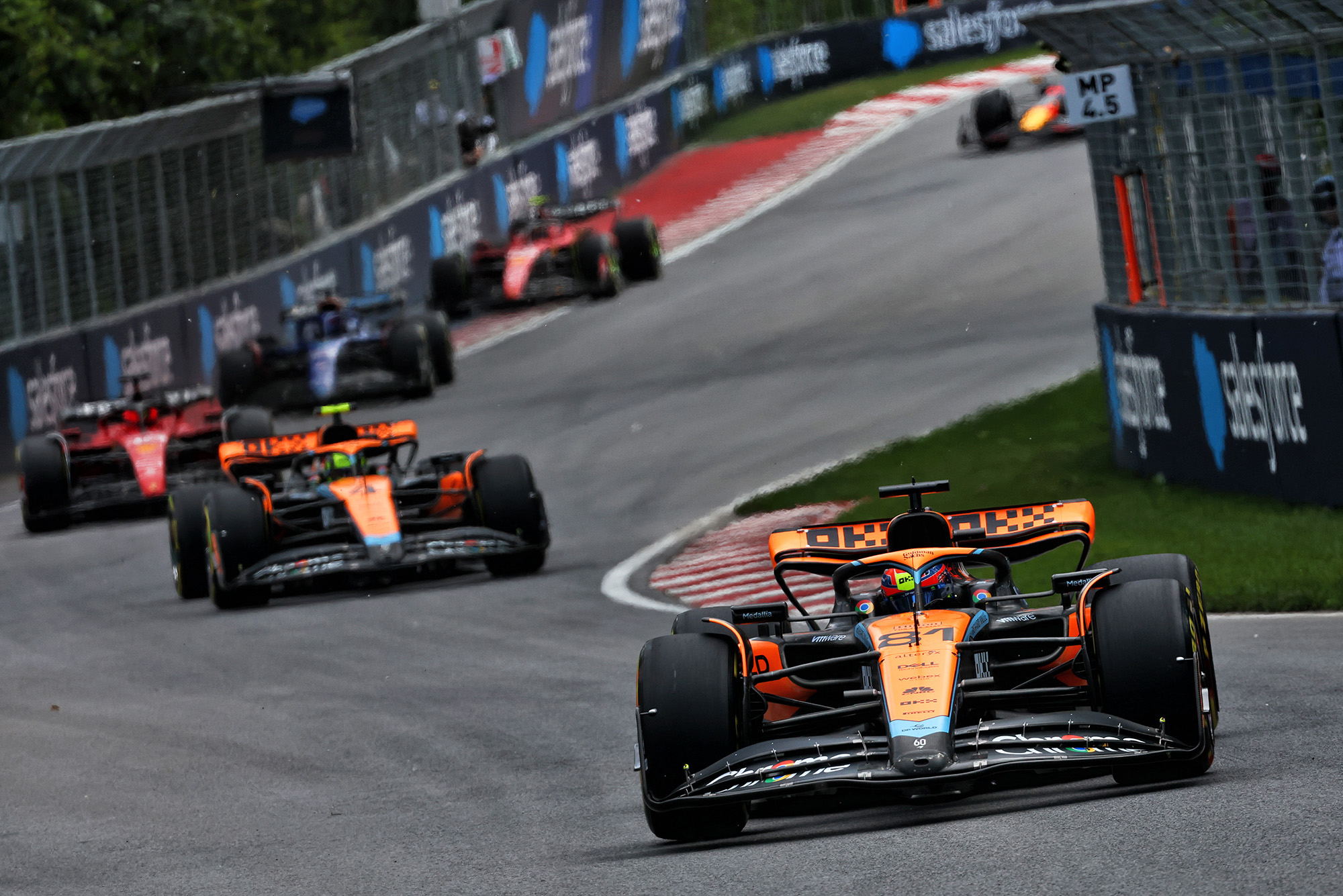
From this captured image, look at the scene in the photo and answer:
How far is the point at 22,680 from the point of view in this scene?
1250 cm

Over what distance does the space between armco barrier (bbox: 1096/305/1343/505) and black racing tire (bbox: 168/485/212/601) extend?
6.85 metres

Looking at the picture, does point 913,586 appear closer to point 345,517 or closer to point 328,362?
point 345,517

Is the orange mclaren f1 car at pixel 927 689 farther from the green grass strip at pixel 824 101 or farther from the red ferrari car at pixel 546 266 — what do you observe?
the green grass strip at pixel 824 101

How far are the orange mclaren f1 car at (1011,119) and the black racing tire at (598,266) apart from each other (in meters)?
7.98

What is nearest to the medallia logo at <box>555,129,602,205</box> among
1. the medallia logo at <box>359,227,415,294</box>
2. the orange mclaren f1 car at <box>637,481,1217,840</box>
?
the medallia logo at <box>359,227,415,294</box>

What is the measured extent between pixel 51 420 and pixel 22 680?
1077cm

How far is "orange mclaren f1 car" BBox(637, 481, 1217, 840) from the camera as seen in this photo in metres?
6.87

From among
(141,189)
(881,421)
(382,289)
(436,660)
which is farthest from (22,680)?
(382,289)

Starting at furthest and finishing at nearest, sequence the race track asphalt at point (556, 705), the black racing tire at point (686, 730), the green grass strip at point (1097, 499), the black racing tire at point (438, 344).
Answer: the black racing tire at point (438, 344) → the green grass strip at point (1097, 499) → the black racing tire at point (686, 730) → the race track asphalt at point (556, 705)

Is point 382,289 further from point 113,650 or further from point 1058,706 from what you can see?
point 1058,706

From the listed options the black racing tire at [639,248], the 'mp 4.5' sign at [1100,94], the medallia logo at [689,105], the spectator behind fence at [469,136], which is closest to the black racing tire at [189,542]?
the 'mp 4.5' sign at [1100,94]

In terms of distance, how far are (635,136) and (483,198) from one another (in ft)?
19.7

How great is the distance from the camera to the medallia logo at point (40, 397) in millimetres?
22391

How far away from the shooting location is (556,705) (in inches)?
405
